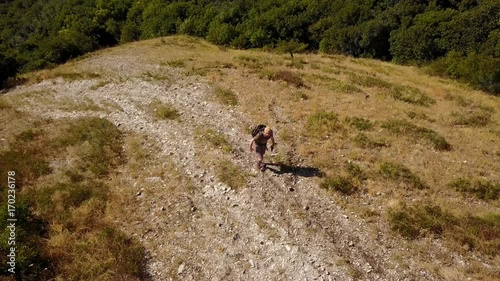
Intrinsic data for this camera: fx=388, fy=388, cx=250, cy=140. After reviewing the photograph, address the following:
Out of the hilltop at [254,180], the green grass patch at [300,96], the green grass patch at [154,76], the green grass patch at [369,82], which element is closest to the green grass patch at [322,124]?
the hilltop at [254,180]

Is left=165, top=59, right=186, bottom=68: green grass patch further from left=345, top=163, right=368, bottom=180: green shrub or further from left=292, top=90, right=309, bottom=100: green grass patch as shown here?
left=345, top=163, right=368, bottom=180: green shrub

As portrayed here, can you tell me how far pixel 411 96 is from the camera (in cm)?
2755

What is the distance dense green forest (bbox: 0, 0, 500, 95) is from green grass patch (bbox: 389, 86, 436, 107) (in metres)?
8.60

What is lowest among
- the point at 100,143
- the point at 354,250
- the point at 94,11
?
the point at 94,11

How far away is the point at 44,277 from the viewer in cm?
1122

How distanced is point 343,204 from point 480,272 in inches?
184

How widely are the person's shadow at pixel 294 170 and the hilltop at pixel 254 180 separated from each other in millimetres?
88

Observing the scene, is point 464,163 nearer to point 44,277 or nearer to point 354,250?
point 354,250

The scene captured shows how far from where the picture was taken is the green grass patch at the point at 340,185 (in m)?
15.1

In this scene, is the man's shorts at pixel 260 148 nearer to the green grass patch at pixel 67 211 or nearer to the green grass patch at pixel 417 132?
the green grass patch at pixel 67 211

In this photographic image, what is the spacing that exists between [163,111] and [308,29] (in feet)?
136

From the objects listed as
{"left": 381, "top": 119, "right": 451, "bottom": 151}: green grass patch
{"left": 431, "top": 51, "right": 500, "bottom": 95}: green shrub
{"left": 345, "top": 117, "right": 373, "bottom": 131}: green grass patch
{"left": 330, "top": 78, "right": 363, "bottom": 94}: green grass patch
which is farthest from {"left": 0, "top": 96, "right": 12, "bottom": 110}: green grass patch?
{"left": 431, "top": 51, "right": 500, "bottom": 95}: green shrub

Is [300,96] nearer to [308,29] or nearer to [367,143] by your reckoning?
[367,143]

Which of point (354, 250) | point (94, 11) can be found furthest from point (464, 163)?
point (94, 11)
